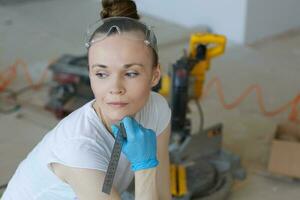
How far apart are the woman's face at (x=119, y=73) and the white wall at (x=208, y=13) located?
2894 mm

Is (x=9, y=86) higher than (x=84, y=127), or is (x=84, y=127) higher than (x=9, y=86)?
(x=84, y=127)

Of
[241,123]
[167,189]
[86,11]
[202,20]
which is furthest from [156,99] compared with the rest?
[86,11]

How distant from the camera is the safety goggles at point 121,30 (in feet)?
4.28

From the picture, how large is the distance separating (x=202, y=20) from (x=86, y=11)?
132 cm

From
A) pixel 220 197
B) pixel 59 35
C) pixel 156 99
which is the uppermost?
pixel 156 99

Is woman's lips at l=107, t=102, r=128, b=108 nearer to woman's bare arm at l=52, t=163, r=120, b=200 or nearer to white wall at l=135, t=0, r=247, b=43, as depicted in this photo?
woman's bare arm at l=52, t=163, r=120, b=200

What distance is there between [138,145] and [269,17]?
326cm

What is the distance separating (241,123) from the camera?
3.04 metres

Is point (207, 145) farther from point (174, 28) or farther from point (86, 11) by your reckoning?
point (86, 11)

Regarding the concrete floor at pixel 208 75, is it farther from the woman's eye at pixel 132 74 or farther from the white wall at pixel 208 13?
the woman's eye at pixel 132 74

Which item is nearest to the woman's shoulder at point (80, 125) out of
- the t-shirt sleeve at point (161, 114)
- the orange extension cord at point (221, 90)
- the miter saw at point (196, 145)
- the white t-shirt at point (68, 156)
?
the white t-shirt at point (68, 156)

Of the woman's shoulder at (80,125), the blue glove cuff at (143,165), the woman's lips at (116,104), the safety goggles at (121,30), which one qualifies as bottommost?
the blue glove cuff at (143,165)

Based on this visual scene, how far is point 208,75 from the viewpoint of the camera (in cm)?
367

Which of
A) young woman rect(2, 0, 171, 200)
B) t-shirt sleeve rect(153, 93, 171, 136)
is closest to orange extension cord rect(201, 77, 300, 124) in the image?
t-shirt sleeve rect(153, 93, 171, 136)
